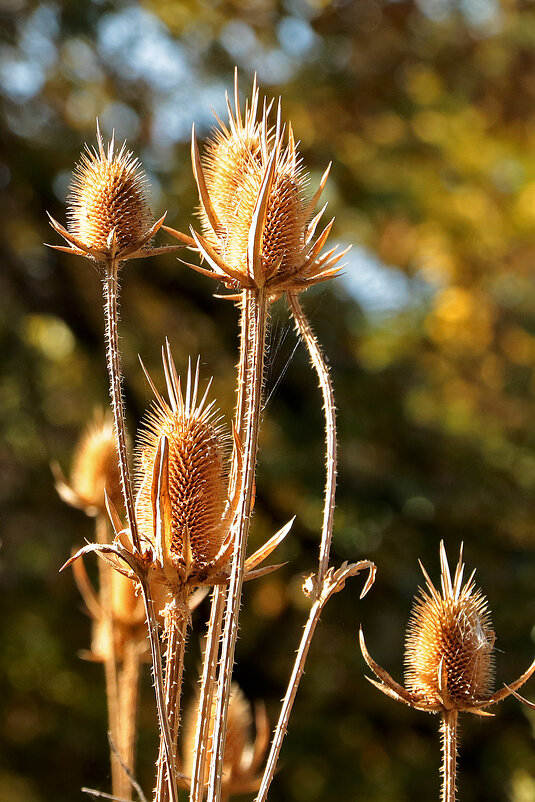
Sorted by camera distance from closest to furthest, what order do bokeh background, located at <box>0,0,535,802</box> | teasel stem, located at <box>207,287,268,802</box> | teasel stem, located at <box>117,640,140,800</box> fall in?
teasel stem, located at <box>207,287,268,802</box> → teasel stem, located at <box>117,640,140,800</box> → bokeh background, located at <box>0,0,535,802</box>

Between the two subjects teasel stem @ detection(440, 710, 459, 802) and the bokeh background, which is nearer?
teasel stem @ detection(440, 710, 459, 802)

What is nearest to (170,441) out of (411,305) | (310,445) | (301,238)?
(301,238)

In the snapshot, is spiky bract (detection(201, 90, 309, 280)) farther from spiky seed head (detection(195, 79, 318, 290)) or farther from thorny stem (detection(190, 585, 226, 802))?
thorny stem (detection(190, 585, 226, 802))

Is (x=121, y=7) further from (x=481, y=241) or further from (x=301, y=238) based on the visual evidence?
(x=301, y=238)

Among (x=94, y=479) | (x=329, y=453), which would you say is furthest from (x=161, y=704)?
(x=94, y=479)

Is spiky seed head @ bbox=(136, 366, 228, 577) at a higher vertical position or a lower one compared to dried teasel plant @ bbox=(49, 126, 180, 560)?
lower

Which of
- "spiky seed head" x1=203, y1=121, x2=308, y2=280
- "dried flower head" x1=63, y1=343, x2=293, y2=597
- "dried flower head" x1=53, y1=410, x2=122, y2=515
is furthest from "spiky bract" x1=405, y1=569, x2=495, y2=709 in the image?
"dried flower head" x1=53, y1=410, x2=122, y2=515

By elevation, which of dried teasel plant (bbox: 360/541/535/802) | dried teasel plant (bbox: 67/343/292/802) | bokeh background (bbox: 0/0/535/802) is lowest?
dried teasel plant (bbox: 360/541/535/802)

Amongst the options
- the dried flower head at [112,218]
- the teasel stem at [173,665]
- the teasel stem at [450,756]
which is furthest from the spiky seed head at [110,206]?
the teasel stem at [450,756]
